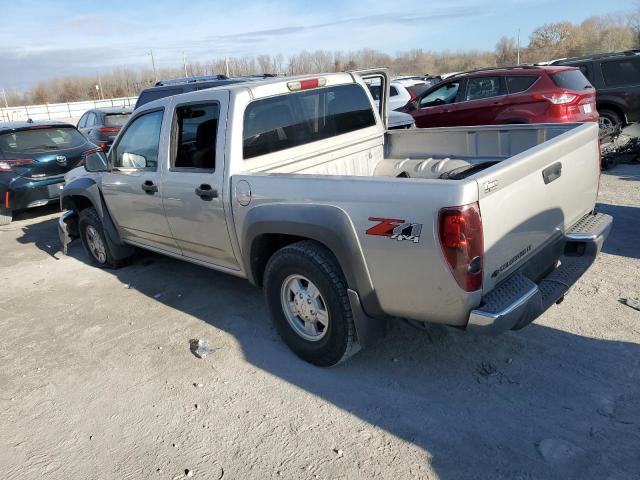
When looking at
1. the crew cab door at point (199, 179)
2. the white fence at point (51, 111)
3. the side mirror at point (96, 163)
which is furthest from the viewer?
the white fence at point (51, 111)

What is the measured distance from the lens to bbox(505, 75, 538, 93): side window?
8883mm

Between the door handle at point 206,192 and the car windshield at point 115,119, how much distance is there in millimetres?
8895

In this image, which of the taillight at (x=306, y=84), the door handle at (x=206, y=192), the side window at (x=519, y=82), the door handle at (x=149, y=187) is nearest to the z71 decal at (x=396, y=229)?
the door handle at (x=206, y=192)

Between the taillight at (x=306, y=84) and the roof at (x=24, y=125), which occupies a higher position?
the taillight at (x=306, y=84)

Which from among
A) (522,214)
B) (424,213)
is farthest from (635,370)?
(424,213)

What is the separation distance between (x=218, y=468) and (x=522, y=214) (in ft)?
7.09

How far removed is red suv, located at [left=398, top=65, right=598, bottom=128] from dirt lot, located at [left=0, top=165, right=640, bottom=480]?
454cm

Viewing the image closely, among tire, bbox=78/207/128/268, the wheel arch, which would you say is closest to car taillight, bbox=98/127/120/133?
tire, bbox=78/207/128/268

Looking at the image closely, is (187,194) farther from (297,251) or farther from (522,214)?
(522,214)

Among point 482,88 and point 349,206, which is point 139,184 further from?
point 482,88

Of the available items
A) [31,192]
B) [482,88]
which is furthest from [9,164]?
[482,88]

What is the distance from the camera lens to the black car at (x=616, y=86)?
408 inches

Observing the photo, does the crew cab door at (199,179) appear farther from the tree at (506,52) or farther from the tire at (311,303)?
the tree at (506,52)

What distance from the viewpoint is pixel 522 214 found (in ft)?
9.71
